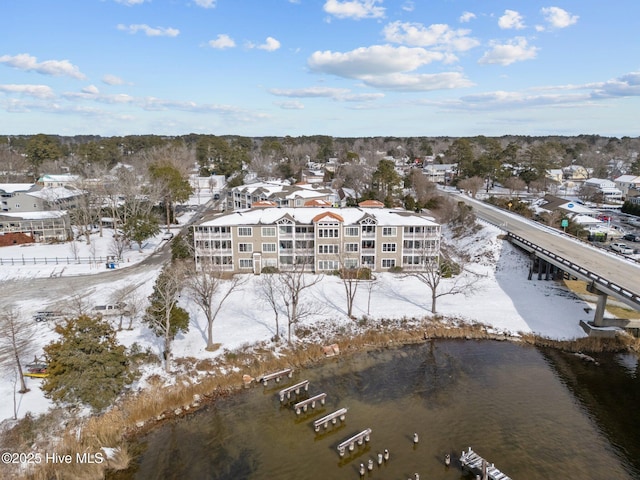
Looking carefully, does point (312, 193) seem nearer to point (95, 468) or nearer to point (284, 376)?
point (284, 376)

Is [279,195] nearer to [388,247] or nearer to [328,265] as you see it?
[328,265]

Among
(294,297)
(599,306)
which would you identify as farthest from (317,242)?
(599,306)

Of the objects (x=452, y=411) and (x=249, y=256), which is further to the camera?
(x=249, y=256)

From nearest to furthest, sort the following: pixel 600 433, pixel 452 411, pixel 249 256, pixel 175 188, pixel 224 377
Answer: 1. pixel 600 433
2. pixel 452 411
3. pixel 224 377
4. pixel 249 256
5. pixel 175 188

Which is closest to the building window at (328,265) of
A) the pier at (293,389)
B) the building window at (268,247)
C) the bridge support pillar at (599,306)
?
the building window at (268,247)

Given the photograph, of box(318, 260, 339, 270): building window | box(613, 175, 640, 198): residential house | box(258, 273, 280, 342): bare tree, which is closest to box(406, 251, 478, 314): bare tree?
box(318, 260, 339, 270): building window

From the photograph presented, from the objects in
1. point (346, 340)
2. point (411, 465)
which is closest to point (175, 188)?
point (346, 340)
